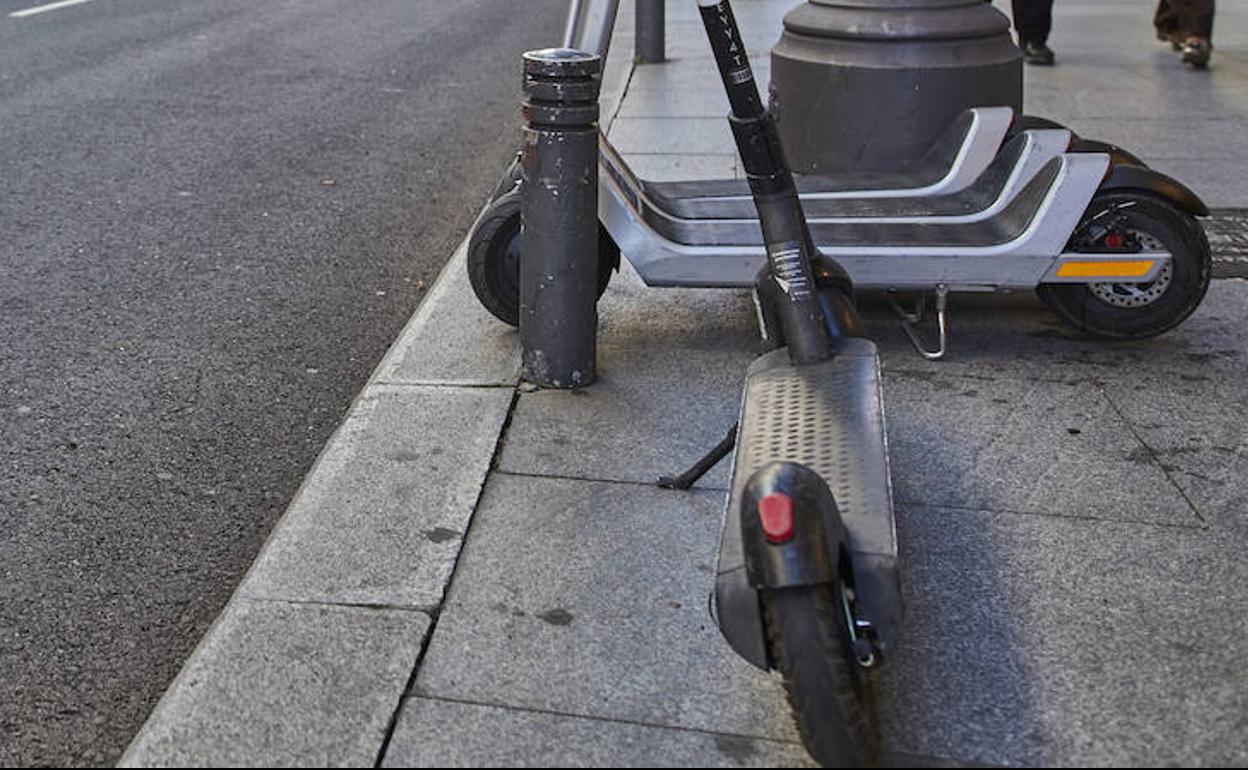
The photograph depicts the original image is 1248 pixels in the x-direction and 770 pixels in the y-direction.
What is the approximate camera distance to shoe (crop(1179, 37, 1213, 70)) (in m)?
11.0

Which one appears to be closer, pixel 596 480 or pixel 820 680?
pixel 820 680

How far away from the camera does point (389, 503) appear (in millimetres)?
4164

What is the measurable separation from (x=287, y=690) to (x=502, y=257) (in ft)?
7.85

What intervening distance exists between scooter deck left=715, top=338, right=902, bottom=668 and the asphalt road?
4.38 feet

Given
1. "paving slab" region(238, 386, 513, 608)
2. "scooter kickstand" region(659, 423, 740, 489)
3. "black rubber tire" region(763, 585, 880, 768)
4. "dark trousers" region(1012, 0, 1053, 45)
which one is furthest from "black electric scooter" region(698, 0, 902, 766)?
"dark trousers" region(1012, 0, 1053, 45)

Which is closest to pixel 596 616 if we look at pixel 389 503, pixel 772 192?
pixel 389 503

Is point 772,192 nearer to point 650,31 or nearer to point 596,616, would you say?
point 596,616

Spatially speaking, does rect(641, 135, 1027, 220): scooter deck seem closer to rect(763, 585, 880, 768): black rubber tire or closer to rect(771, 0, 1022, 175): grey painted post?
rect(771, 0, 1022, 175): grey painted post

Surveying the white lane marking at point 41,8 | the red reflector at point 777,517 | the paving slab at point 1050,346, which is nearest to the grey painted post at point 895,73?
the paving slab at point 1050,346

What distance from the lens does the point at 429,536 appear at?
3.98m

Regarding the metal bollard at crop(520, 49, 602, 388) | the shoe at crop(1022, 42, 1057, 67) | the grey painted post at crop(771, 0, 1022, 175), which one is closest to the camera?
the metal bollard at crop(520, 49, 602, 388)

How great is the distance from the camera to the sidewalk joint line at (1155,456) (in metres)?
4.20

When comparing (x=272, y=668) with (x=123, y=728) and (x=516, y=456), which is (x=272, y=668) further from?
(x=516, y=456)

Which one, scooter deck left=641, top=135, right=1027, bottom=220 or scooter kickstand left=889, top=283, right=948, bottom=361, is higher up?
scooter deck left=641, top=135, right=1027, bottom=220
